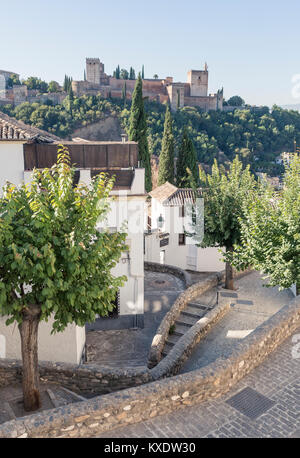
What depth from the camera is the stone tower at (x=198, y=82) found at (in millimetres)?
106000

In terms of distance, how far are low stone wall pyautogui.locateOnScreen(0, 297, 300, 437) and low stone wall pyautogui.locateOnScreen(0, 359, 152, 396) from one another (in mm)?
3630

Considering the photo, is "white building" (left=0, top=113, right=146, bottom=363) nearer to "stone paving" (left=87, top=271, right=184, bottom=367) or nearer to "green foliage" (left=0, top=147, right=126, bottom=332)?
"stone paving" (left=87, top=271, right=184, bottom=367)

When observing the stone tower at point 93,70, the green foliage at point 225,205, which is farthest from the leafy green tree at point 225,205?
the stone tower at point 93,70

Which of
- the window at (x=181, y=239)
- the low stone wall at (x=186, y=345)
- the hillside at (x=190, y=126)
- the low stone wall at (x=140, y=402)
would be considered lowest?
the low stone wall at (x=186, y=345)

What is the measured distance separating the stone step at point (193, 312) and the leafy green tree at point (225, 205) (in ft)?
8.40

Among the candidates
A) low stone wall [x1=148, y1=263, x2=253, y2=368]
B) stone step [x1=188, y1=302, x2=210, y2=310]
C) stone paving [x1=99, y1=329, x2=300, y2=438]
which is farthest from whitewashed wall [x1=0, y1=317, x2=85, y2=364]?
stone step [x1=188, y1=302, x2=210, y2=310]

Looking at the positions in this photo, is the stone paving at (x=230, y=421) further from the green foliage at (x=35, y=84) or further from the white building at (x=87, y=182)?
the green foliage at (x=35, y=84)

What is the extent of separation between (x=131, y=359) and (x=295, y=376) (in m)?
6.82

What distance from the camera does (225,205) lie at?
16.6 metres

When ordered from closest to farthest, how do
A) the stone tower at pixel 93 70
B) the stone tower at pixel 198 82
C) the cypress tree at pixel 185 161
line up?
the cypress tree at pixel 185 161, the stone tower at pixel 93 70, the stone tower at pixel 198 82

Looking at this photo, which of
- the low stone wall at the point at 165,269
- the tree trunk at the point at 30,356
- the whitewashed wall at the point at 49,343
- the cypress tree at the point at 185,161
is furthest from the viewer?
the cypress tree at the point at 185,161

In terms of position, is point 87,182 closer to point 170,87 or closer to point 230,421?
Answer: point 230,421
